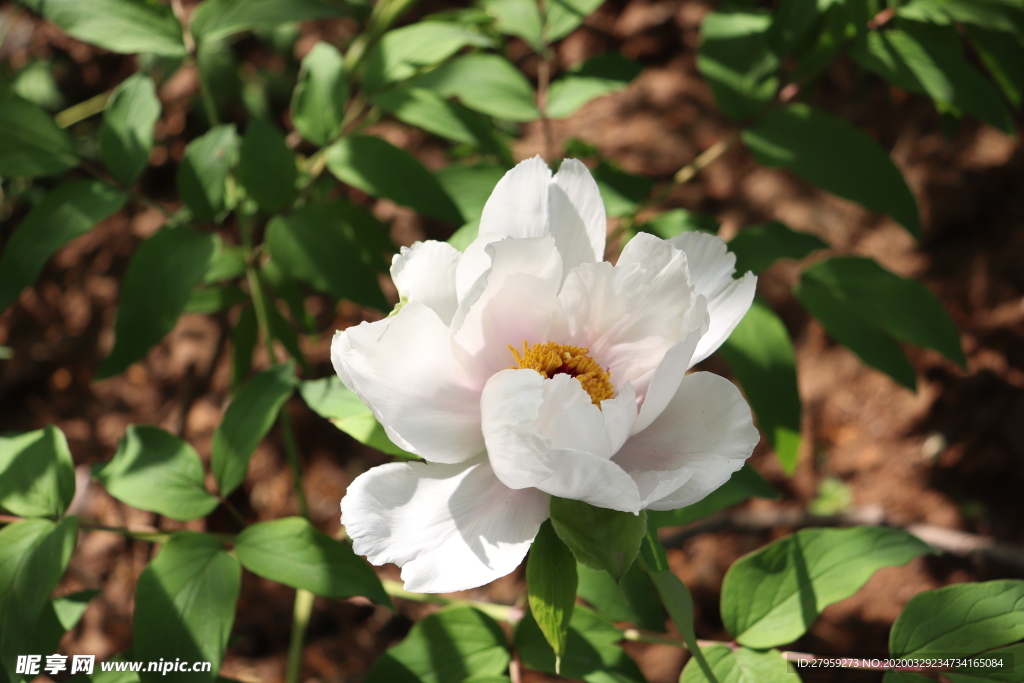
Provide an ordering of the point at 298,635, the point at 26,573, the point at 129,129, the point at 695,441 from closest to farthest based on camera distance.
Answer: the point at 695,441, the point at 26,573, the point at 129,129, the point at 298,635

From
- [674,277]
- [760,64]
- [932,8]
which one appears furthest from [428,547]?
[932,8]

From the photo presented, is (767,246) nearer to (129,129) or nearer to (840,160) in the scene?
(840,160)

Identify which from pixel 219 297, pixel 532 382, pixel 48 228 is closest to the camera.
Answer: pixel 532 382

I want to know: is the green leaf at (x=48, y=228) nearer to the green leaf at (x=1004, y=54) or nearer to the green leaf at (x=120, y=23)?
the green leaf at (x=120, y=23)

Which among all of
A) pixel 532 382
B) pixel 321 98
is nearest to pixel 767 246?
pixel 532 382

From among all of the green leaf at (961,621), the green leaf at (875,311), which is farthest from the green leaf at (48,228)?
the green leaf at (961,621)

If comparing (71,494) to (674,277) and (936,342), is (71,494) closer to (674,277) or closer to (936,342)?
(674,277)
